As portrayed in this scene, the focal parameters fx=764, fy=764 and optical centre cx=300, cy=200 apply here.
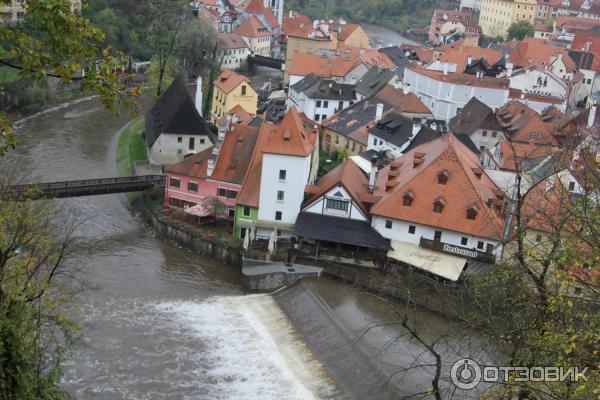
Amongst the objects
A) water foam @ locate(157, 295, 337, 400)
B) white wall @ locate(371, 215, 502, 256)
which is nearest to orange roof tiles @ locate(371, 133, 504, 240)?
white wall @ locate(371, 215, 502, 256)

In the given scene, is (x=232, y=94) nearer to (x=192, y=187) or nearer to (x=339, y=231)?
(x=192, y=187)

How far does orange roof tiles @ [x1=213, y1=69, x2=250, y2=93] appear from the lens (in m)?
48.6

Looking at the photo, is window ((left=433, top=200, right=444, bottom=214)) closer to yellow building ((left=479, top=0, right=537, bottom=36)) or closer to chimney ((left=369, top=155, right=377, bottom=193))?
chimney ((left=369, top=155, right=377, bottom=193))

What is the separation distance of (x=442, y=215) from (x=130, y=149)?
21.4 meters

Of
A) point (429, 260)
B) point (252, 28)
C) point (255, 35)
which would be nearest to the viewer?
point (429, 260)

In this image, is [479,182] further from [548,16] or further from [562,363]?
[548,16]

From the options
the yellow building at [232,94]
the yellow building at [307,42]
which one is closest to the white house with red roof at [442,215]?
the yellow building at [232,94]

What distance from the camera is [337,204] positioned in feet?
102

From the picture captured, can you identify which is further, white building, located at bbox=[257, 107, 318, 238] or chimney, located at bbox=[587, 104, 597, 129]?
chimney, located at bbox=[587, 104, 597, 129]

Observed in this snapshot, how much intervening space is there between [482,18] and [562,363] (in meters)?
108

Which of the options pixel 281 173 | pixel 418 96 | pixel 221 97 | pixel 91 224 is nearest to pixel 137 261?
pixel 91 224

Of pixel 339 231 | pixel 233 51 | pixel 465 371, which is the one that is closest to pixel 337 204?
pixel 339 231

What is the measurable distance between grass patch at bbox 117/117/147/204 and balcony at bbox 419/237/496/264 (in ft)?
47.9

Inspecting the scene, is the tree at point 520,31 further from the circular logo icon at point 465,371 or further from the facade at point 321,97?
the circular logo icon at point 465,371
